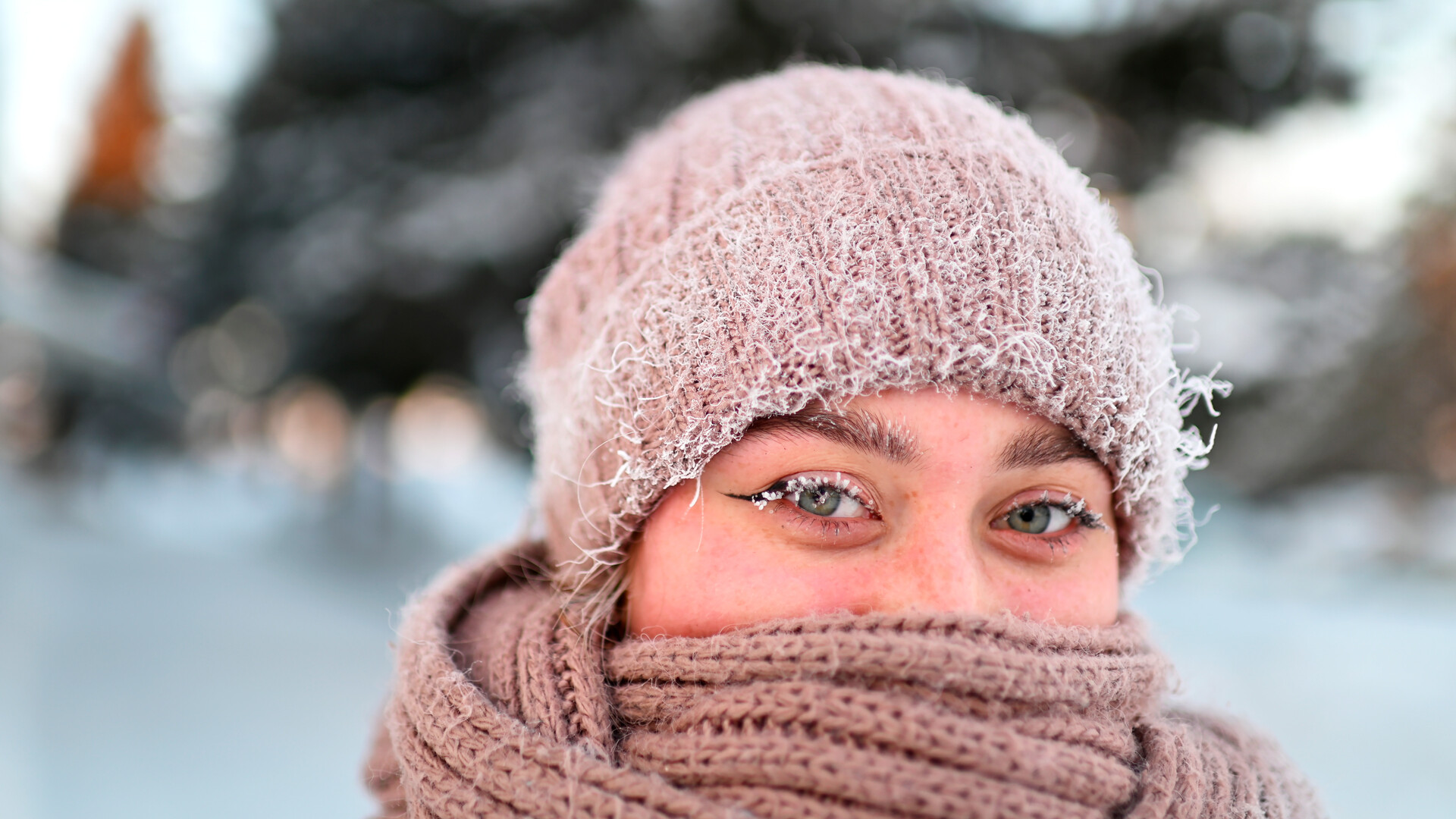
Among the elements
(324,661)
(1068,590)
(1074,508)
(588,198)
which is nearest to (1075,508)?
(1074,508)

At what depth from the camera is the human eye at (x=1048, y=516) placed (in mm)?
1229

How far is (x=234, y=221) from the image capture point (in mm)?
5840

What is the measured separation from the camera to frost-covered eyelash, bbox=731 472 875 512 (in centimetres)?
115

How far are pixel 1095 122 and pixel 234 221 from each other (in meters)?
5.50

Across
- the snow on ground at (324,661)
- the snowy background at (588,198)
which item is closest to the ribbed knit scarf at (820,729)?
the snow on ground at (324,661)

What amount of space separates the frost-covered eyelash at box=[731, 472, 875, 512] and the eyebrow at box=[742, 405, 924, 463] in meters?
0.06

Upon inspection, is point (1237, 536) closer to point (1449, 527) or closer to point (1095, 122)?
point (1449, 527)

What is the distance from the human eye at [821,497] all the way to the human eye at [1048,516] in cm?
22

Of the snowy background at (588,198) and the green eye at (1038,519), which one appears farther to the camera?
the snowy background at (588,198)

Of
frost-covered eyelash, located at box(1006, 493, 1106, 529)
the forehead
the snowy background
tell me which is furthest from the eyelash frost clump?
the snowy background

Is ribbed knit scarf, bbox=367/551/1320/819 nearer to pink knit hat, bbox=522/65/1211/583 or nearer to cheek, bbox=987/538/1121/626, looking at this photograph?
cheek, bbox=987/538/1121/626

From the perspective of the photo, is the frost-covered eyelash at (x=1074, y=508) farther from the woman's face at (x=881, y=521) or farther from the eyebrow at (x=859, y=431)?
the eyebrow at (x=859, y=431)

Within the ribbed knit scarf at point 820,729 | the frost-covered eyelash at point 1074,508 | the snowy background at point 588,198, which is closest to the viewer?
the ribbed knit scarf at point 820,729

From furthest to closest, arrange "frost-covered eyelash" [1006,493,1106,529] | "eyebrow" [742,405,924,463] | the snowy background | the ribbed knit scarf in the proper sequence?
the snowy background < "frost-covered eyelash" [1006,493,1106,529] < "eyebrow" [742,405,924,463] < the ribbed knit scarf
